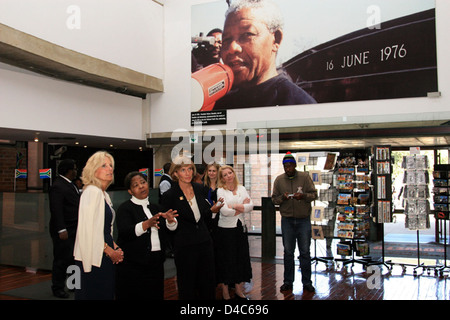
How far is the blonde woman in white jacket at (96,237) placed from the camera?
9.97 ft

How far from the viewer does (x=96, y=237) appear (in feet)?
10.0

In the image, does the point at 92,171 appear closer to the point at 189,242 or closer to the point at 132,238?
the point at 132,238

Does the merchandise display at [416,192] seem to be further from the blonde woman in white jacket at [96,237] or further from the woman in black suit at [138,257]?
the blonde woman in white jacket at [96,237]

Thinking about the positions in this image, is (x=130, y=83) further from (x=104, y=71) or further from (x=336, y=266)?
(x=336, y=266)

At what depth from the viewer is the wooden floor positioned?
5.56 metres

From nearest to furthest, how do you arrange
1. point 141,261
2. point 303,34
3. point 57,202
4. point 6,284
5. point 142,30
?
point 141,261 < point 57,202 < point 6,284 < point 303,34 < point 142,30

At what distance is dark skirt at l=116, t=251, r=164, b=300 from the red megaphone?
27.5 ft

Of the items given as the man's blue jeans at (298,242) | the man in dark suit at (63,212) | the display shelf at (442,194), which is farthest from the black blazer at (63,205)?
the display shelf at (442,194)

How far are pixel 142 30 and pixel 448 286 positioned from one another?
938cm

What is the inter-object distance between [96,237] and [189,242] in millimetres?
1050

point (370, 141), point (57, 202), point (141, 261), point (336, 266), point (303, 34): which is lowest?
point (336, 266)

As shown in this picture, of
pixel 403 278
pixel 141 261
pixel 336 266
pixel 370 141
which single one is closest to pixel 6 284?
pixel 141 261

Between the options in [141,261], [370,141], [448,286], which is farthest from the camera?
[370,141]

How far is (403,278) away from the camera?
6523 mm
